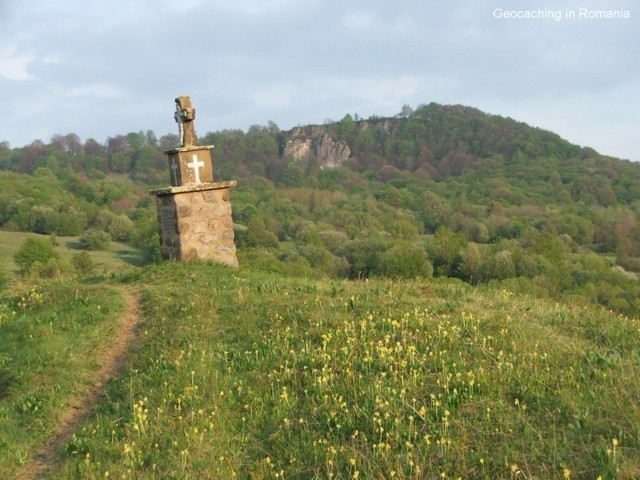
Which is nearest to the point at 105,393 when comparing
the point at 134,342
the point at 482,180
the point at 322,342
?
the point at 134,342

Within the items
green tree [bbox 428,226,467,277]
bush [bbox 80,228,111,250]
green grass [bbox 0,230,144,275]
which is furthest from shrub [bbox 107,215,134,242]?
green tree [bbox 428,226,467,277]

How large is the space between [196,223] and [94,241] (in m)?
51.8

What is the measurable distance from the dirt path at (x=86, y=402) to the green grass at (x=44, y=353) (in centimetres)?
8

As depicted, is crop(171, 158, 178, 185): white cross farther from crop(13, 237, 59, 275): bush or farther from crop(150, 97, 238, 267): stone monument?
crop(13, 237, 59, 275): bush

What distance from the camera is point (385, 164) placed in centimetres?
12331

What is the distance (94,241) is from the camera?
200 feet

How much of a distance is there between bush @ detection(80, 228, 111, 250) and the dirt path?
54062 mm

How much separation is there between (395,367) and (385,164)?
118755 mm

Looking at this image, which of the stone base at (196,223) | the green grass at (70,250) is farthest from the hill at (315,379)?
the green grass at (70,250)

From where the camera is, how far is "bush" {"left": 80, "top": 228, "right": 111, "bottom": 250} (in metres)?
60.7

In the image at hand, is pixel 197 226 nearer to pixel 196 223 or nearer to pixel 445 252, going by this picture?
pixel 196 223

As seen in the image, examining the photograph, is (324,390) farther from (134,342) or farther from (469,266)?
(469,266)

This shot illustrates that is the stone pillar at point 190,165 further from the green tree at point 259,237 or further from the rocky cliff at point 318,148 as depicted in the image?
the rocky cliff at point 318,148

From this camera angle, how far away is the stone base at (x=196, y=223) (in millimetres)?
12594
